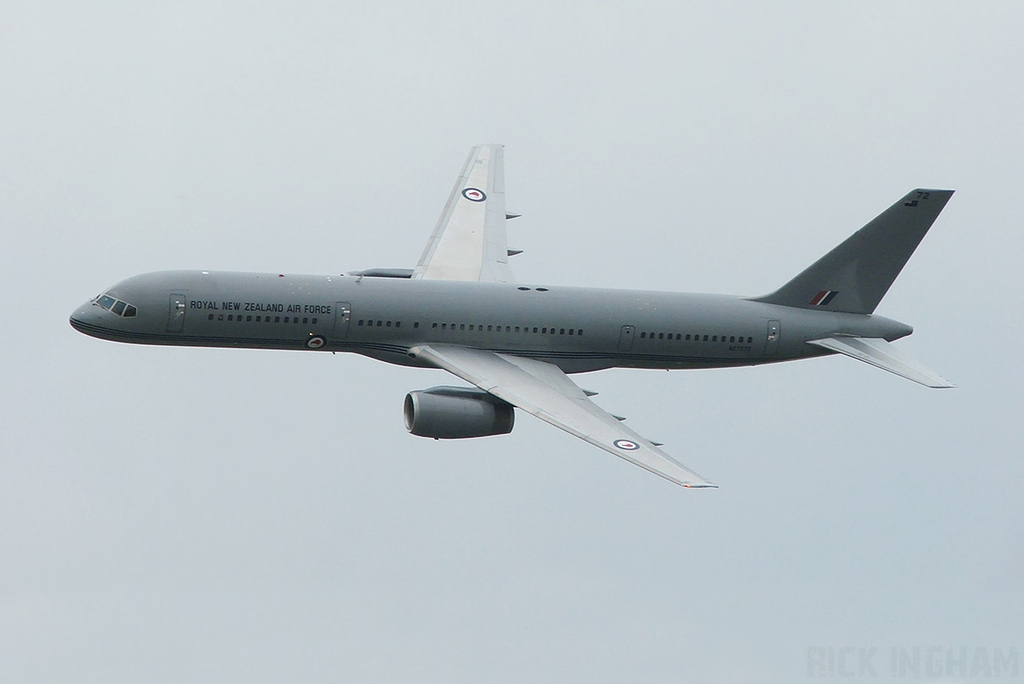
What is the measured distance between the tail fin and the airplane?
50mm

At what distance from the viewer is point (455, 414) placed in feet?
169

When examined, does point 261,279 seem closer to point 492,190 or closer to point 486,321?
point 486,321

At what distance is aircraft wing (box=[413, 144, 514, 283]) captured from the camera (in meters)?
60.1

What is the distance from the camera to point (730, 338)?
5712 cm

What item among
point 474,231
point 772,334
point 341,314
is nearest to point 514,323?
point 341,314

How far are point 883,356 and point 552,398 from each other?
545 inches

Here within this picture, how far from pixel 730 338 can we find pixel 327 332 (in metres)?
15.7

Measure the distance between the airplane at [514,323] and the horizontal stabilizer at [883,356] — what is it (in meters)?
0.07

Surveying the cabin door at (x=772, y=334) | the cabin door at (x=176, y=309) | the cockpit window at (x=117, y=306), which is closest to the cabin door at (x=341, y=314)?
the cabin door at (x=176, y=309)

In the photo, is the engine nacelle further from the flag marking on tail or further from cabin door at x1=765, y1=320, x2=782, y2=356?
the flag marking on tail

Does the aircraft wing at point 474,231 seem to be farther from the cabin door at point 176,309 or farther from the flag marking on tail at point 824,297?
the flag marking on tail at point 824,297

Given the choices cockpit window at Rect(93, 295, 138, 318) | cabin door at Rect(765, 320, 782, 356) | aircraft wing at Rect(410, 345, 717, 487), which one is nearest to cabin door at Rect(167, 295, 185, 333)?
cockpit window at Rect(93, 295, 138, 318)

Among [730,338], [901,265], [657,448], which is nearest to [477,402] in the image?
[657,448]

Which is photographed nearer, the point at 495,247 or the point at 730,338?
the point at 730,338
